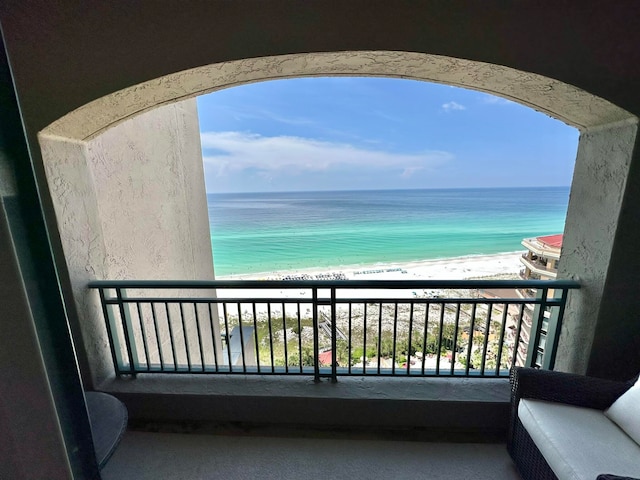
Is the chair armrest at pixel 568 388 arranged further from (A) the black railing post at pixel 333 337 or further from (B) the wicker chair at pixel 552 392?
(A) the black railing post at pixel 333 337

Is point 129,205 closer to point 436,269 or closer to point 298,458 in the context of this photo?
point 298,458

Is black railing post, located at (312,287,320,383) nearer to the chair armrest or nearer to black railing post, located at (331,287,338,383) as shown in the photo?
black railing post, located at (331,287,338,383)

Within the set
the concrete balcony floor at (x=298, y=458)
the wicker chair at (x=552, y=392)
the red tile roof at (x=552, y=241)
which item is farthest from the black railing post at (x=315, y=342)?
the red tile roof at (x=552, y=241)

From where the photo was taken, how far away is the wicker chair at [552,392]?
1.46 metres

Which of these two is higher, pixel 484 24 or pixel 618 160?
pixel 484 24

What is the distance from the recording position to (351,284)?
1.74 metres

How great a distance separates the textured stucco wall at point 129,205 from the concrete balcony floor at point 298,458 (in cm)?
63

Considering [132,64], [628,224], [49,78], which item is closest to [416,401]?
[628,224]

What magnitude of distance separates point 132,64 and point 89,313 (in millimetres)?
1501

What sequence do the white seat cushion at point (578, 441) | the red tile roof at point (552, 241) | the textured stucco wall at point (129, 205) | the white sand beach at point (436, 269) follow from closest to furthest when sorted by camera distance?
1. the white seat cushion at point (578, 441)
2. the textured stucco wall at point (129, 205)
3. the red tile roof at point (552, 241)
4. the white sand beach at point (436, 269)

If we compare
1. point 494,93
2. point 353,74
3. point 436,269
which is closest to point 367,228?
point 436,269

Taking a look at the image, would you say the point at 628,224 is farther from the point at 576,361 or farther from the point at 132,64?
the point at 132,64

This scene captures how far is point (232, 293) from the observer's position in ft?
33.4

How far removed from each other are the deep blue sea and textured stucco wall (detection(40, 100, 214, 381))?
922 cm
